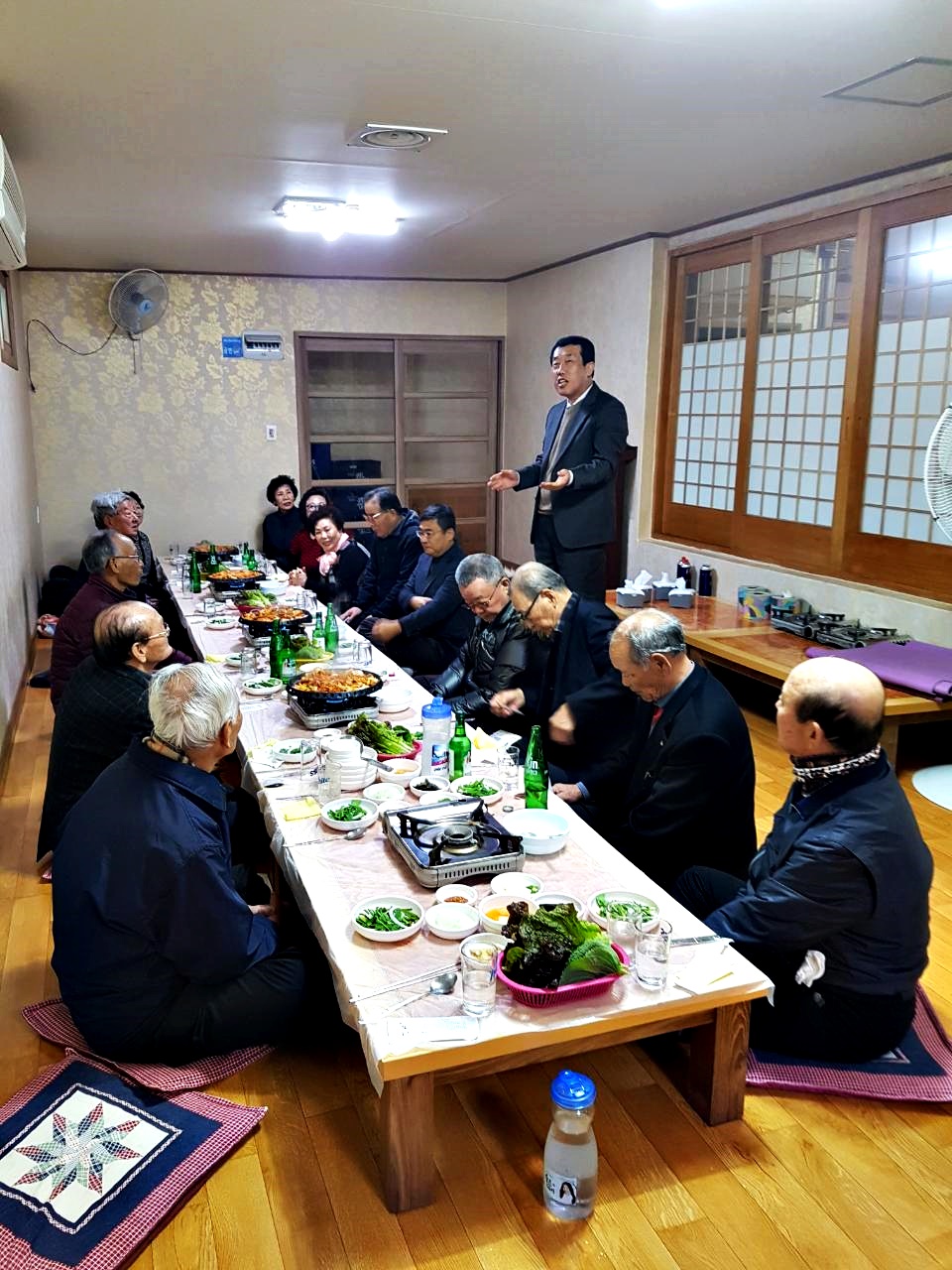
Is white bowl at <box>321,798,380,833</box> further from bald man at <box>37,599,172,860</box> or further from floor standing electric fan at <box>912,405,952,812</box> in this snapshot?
floor standing electric fan at <box>912,405,952,812</box>

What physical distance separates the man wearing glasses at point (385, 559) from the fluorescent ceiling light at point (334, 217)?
1547mm

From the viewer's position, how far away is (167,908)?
1.97m

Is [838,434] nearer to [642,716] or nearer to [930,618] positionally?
[930,618]

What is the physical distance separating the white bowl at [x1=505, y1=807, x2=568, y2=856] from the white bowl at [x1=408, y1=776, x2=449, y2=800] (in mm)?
239

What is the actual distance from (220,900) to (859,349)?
434 cm

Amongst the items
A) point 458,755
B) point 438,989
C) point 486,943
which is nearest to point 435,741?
point 458,755

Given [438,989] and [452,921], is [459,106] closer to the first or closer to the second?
[452,921]

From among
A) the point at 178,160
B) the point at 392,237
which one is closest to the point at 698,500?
the point at 392,237

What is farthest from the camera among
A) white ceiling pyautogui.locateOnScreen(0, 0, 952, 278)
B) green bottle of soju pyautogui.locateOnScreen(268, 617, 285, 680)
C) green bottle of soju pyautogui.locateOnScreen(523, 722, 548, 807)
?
green bottle of soju pyautogui.locateOnScreen(268, 617, 285, 680)

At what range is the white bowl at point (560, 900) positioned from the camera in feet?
6.43

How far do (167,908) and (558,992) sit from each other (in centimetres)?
83

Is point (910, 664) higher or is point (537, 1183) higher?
point (910, 664)

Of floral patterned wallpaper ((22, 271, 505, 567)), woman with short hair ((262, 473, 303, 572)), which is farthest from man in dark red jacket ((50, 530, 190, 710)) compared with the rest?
floral patterned wallpaper ((22, 271, 505, 567))

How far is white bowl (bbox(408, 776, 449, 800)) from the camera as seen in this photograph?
248 centimetres
